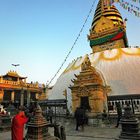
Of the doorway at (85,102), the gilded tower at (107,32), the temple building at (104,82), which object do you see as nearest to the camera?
the temple building at (104,82)

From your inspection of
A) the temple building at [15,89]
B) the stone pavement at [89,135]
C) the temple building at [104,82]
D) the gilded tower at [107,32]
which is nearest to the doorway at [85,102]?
the temple building at [104,82]

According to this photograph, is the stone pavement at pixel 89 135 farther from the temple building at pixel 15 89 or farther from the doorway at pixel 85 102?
the temple building at pixel 15 89

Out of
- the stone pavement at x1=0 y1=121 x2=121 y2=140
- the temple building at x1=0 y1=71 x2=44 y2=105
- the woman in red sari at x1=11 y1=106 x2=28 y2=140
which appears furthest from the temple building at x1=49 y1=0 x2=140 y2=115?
the temple building at x1=0 y1=71 x2=44 y2=105

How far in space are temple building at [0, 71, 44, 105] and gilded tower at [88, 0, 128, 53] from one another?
16427 millimetres

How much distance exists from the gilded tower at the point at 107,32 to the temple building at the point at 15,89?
16427 millimetres

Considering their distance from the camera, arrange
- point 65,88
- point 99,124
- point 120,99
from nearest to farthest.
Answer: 1. point 99,124
2. point 120,99
3. point 65,88

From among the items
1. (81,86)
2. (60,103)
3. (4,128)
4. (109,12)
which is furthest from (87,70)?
(109,12)

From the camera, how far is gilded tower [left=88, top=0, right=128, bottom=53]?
85.1ft

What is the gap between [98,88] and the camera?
1584 cm

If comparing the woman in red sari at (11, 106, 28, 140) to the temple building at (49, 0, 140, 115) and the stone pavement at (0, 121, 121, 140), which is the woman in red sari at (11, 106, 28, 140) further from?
the temple building at (49, 0, 140, 115)

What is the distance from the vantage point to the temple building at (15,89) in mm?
36719

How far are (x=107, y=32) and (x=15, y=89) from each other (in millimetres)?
24985

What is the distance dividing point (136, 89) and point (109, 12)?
18.7m

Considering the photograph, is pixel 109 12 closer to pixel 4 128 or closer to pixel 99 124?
pixel 99 124
